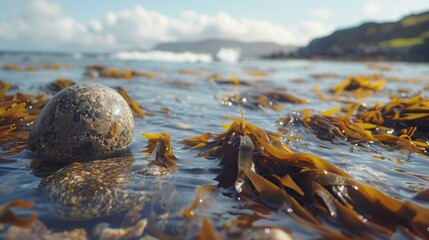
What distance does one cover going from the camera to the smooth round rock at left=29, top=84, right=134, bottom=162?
281cm

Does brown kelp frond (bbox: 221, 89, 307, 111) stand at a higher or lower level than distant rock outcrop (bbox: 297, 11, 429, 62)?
lower

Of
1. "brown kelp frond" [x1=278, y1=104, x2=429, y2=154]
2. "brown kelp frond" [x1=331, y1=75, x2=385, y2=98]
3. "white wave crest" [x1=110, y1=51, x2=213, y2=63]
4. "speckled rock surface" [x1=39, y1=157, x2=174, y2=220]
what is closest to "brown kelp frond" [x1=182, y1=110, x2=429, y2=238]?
"speckled rock surface" [x1=39, y1=157, x2=174, y2=220]

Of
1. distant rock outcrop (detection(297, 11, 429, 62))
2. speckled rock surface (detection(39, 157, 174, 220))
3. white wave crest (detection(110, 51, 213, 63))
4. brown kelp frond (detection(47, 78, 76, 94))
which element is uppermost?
distant rock outcrop (detection(297, 11, 429, 62))

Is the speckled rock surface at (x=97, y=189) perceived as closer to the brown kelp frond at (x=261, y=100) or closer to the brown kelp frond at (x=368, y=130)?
the brown kelp frond at (x=368, y=130)

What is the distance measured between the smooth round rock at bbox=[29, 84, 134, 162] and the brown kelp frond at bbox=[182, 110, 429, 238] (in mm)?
1044

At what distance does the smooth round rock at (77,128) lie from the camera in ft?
9.21

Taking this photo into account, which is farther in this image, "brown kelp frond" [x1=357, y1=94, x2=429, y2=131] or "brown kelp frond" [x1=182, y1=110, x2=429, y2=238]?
"brown kelp frond" [x1=357, y1=94, x2=429, y2=131]

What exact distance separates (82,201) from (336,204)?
57.6 inches

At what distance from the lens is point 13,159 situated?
2.79 meters

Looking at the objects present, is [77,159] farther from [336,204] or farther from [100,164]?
[336,204]

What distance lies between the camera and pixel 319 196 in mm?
2064

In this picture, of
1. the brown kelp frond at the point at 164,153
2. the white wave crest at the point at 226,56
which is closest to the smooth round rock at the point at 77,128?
the brown kelp frond at the point at 164,153

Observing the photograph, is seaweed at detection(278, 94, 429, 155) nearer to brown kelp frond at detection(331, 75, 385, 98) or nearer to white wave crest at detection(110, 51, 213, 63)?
brown kelp frond at detection(331, 75, 385, 98)

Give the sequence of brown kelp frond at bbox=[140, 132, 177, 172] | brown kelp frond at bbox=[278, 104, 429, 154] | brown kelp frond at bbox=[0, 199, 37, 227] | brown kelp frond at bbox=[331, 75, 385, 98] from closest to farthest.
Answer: brown kelp frond at bbox=[0, 199, 37, 227] → brown kelp frond at bbox=[140, 132, 177, 172] → brown kelp frond at bbox=[278, 104, 429, 154] → brown kelp frond at bbox=[331, 75, 385, 98]
